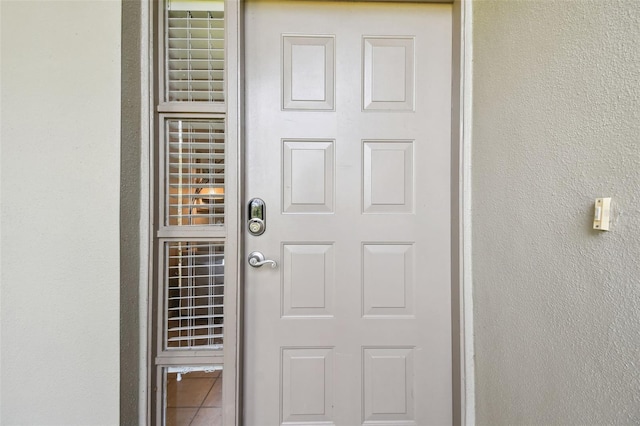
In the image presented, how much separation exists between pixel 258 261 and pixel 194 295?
0.95 ft

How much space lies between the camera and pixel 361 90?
1277 mm

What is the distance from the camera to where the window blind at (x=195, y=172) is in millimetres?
1217

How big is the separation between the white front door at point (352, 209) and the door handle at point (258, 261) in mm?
24

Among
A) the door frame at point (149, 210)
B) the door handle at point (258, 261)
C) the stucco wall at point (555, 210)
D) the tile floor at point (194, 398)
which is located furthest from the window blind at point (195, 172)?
the stucco wall at point (555, 210)

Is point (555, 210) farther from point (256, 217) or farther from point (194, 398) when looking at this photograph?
point (194, 398)

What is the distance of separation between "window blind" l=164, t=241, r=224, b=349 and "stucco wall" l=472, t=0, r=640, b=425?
102 centimetres

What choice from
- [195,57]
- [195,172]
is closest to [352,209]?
[195,172]

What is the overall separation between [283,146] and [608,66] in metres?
0.99

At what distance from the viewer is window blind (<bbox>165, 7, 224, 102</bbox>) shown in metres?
1.22

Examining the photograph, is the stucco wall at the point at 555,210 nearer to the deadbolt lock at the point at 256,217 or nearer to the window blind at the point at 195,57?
the deadbolt lock at the point at 256,217

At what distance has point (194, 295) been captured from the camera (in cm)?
124
